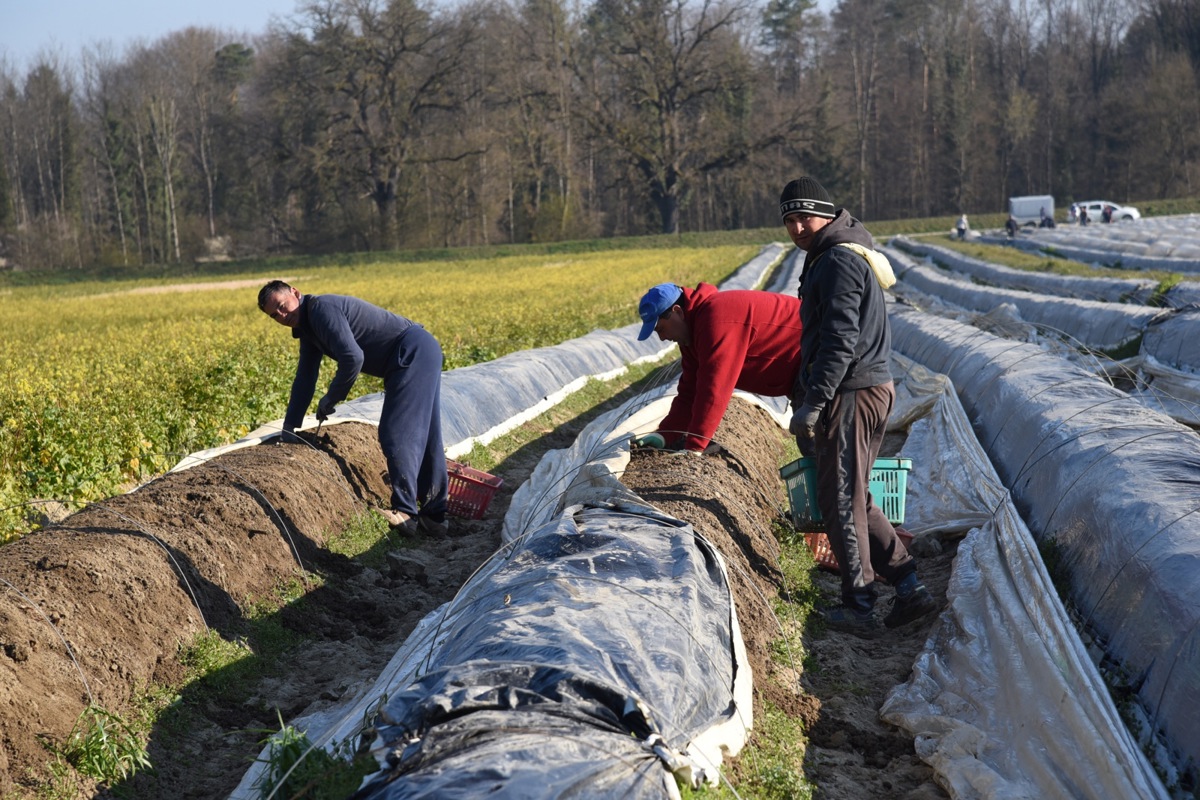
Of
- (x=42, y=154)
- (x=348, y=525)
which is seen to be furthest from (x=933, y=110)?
(x=348, y=525)

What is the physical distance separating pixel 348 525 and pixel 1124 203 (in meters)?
57.1

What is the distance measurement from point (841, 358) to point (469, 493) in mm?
3118

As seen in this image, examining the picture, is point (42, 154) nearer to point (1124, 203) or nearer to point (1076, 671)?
point (1124, 203)

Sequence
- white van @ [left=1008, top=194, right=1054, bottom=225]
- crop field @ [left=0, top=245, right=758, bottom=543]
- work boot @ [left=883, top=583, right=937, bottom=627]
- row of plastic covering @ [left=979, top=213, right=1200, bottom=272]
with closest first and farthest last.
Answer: work boot @ [left=883, top=583, right=937, bottom=627], crop field @ [left=0, top=245, right=758, bottom=543], row of plastic covering @ [left=979, top=213, right=1200, bottom=272], white van @ [left=1008, top=194, right=1054, bottom=225]

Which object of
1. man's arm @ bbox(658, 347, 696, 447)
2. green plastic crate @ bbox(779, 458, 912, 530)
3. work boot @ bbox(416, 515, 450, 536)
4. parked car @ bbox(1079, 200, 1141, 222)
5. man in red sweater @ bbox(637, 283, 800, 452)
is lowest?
work boot @ bbox(416, 515, 450, 536)

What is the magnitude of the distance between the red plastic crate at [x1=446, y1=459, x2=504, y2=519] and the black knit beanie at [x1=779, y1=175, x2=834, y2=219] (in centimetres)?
296

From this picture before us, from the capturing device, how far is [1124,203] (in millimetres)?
54781

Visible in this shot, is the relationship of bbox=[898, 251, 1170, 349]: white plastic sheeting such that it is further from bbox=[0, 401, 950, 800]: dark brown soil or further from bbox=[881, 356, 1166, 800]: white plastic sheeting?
bbox=[0, 401, 950, 800]: dark brown soil

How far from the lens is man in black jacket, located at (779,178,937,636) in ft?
13.4

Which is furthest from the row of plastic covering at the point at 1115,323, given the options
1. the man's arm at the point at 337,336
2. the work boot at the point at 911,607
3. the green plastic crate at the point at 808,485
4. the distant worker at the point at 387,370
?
the man's arm at the point at 337,336

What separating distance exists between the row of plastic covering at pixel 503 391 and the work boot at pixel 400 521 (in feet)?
3.34

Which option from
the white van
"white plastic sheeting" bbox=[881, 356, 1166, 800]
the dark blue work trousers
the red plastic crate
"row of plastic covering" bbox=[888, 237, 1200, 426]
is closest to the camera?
"white plastic sheeting" bbox=[881, 356, 1166, 800]

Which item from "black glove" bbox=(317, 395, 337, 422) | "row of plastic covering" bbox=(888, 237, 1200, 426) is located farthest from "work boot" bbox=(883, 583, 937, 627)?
"black glove" bbox=(317, 395, 337, 422)

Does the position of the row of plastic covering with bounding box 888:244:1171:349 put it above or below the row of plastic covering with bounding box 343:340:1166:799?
above
